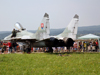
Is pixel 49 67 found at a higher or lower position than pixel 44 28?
lower

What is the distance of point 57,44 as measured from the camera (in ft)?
56.4

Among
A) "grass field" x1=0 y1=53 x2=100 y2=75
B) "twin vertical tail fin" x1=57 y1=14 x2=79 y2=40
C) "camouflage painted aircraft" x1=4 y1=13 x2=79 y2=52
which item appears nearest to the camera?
"grass field" x1=0 y1=53 x2=100 y2=75

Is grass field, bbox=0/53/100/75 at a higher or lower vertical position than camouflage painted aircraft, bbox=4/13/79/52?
lower

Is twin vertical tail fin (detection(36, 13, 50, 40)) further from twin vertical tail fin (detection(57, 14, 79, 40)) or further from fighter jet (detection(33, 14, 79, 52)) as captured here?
twin vertical tail fin (detection(57, 14, 79, 40))

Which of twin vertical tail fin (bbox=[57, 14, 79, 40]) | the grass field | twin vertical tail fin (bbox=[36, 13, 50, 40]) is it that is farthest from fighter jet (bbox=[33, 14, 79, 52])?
the grass field

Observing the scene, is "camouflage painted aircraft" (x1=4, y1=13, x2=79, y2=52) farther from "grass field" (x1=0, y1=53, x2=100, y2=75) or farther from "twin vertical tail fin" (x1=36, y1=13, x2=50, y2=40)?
"grass field" (x1=0, y1=53, x2=100, y2=75)

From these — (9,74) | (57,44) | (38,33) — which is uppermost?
(38,33)

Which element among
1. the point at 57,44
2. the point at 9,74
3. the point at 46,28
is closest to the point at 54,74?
the point at 9,74

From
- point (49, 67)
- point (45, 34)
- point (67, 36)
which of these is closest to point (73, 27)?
point (67, 36)

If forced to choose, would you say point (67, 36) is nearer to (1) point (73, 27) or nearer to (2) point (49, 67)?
(1) point (73, 27)

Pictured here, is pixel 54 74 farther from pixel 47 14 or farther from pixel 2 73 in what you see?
pixel 47 14

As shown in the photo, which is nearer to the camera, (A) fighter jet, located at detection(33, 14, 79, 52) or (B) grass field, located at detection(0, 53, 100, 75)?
(B) grass field, located at detection(0, 53, 100, 75)

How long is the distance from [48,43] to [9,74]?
11.0m

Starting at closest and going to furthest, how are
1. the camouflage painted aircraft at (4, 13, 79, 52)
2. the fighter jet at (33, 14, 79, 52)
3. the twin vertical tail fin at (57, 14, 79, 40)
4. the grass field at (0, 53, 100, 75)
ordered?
the grass field at (0, 53, 100, 75) → the fighter jet at (33, 14, 79, 52) → the camouflage painted aircraft at (4, 13, 79, 52) → the twin vertical tail fin at (57, 14, 79, 40)
